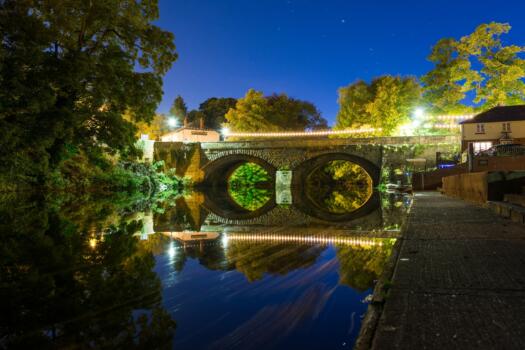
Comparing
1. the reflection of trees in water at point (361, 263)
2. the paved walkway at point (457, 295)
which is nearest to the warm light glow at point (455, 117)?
the reflection of trees in water at point (361, 263)

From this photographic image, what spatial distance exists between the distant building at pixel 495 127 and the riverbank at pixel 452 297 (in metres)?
27.8

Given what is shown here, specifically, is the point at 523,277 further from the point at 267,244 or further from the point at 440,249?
the point at 267,244

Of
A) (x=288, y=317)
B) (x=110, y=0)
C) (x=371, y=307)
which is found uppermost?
(x=110, y=0)

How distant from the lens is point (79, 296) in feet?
11.7

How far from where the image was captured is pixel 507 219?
661 cm

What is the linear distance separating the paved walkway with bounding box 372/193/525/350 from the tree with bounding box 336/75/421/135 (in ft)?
116

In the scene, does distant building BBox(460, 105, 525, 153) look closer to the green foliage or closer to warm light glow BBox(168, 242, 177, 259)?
the green foliage

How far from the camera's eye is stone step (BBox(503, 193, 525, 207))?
6988 millimetres

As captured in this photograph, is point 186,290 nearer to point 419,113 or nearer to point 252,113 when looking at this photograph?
point 419,113

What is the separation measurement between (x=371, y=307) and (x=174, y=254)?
3628mm

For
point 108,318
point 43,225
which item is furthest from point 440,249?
point 43,225

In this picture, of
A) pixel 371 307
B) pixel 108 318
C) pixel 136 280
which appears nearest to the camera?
pixel 371 307

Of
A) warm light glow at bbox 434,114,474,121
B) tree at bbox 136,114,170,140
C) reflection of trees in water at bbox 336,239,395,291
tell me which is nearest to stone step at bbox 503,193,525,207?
reflection of trees in water at bbox 336,239,395,291

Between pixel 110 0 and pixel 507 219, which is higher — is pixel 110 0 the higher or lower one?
the higher one
